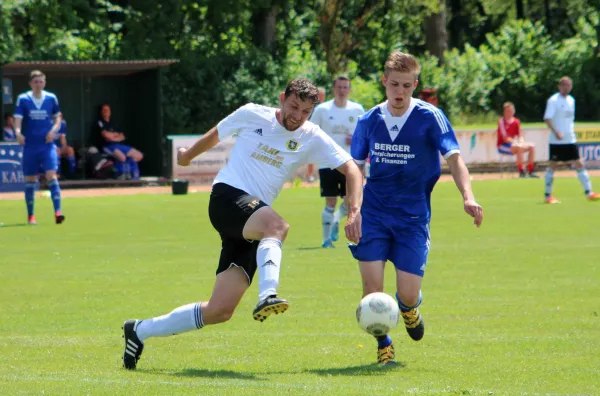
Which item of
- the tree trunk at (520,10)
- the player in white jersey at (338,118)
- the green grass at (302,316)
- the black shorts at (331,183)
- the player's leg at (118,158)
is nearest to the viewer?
the green grass at (302,316)

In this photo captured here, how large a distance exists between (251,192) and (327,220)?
316 inches

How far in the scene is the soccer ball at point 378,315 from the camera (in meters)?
7.23

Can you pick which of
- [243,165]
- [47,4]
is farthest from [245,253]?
[47,4]

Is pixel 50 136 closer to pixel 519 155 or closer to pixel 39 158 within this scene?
pixel 39 158

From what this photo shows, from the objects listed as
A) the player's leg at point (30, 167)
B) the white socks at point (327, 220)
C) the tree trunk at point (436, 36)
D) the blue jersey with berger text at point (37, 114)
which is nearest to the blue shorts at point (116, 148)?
the player's leg at point (30, 167)

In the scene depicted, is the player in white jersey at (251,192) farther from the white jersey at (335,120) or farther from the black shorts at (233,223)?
the white jersey at (335,120)

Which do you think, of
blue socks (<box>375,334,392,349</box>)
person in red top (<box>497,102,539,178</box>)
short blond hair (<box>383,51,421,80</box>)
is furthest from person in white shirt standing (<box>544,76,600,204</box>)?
blue socks (<box>375,334,392,349</box>)

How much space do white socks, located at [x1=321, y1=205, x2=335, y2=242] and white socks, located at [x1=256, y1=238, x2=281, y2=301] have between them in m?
8.32

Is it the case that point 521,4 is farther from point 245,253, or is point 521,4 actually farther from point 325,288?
point 245,253

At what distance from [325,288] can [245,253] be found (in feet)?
14.0

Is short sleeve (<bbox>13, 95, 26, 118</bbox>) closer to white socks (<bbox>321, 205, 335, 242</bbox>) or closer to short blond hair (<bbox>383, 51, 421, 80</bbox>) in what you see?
white socks (<bbox>321, 205, 335, 242</bbox>)

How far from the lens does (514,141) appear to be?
31531 mm

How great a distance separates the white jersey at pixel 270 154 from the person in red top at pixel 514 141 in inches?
945

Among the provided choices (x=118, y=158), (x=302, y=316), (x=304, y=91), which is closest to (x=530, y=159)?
(x=118, y=158)
